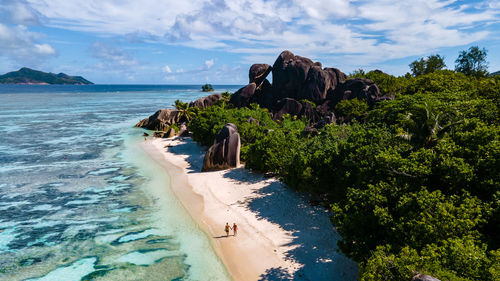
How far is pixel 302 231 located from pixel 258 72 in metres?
54.7

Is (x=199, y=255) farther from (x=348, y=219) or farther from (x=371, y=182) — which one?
(x=371, y=182)

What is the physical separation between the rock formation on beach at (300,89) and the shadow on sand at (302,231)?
2831cm

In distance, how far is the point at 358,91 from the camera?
1996 inches

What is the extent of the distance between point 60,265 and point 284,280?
42.7 ft

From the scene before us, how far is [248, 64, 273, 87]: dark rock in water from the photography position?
68375mm

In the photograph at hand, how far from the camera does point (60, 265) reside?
17391 millimetres

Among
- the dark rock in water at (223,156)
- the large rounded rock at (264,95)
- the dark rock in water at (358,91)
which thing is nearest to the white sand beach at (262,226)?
the dark rock in water at (223,156)

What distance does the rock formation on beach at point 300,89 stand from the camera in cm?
5175

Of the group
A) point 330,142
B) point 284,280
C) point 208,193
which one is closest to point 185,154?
point 208,193

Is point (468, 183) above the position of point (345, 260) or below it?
above

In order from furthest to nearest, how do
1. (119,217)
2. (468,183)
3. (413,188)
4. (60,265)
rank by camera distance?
1. (119,217)
2. (60,265)
3. (413,188)
4. (468,183)

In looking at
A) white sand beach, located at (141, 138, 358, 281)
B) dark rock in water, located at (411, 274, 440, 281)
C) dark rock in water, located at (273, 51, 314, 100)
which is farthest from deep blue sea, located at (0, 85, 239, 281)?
dark rock in water, located at (273, 51, 314, 100)

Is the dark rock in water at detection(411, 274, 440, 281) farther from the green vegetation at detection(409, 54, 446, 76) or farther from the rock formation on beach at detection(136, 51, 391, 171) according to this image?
the green vegetation at detection(409, 54, 446, 76)

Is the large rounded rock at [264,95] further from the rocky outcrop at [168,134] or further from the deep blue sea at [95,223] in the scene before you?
the deep blue sea at [95,223]
